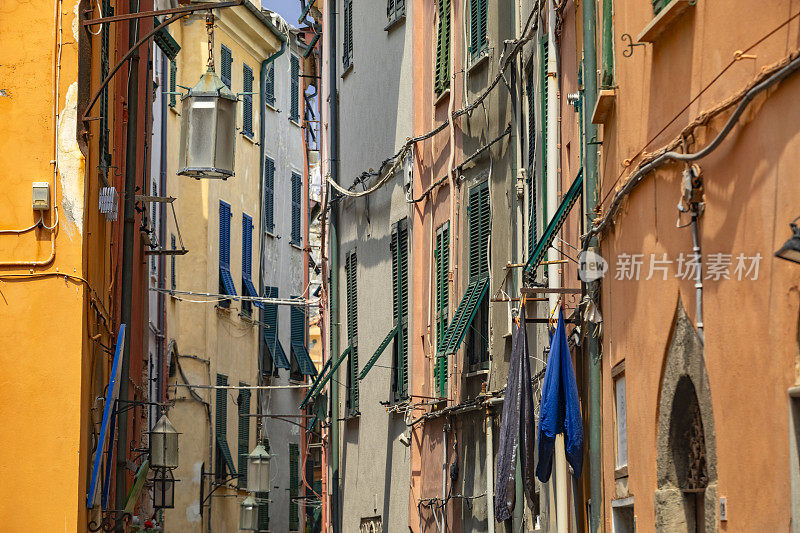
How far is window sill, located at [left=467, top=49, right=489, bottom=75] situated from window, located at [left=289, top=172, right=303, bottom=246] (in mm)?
20751

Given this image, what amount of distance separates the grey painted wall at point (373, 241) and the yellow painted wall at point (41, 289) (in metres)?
7.20

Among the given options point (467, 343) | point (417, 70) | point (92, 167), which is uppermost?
point (417, 70)

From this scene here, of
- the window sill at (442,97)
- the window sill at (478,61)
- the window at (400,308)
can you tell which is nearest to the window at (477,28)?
the window sill at (478,61)

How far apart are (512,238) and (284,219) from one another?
71.6ft

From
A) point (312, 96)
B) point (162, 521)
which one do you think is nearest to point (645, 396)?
point (162, 521)

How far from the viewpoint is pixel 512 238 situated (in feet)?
48.5

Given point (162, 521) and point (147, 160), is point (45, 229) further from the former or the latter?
point (162, 521)

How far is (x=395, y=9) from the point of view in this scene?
20500mm

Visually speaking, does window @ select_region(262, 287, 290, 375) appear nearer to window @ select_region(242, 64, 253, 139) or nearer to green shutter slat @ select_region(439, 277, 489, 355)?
window @ select_region(242, 64, 253, 139)

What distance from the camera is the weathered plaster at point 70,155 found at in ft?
42.4

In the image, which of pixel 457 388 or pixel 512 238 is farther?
pixel 457 388

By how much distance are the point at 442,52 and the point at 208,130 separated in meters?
5.62

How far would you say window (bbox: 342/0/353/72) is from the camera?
2306cm

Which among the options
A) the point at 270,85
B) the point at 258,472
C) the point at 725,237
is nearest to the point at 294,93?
the point at 270,85
